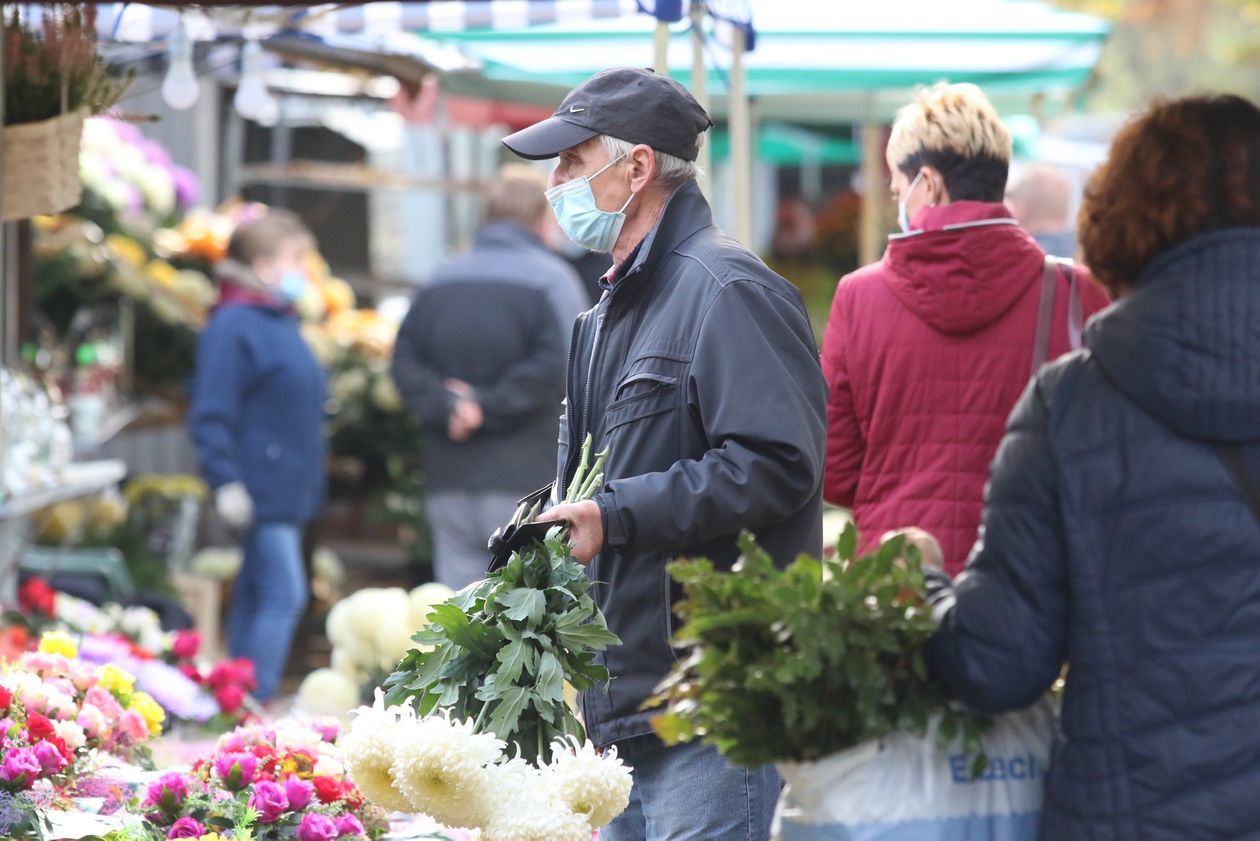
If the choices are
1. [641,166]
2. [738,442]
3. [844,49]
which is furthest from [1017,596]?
[844,49]

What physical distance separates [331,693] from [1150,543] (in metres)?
3.37

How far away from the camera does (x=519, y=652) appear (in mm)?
2447

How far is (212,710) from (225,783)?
1449 millimetres

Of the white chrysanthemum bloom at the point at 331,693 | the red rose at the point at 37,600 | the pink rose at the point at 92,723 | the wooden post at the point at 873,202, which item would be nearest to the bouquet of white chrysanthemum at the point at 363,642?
the white chrysanthemum bloom at the point at 331,693

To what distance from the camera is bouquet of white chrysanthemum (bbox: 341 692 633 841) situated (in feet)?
7.39

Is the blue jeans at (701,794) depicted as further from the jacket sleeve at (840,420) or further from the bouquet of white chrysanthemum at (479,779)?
the jacket sleeve at (840,420)

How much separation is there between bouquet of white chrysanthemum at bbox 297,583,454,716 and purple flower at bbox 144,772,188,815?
186 cm

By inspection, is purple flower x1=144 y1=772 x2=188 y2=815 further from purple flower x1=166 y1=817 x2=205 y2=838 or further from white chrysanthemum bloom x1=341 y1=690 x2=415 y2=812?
Answer: white chrysanthemum bloom x1=341 y1=690 x2=415 y2=812

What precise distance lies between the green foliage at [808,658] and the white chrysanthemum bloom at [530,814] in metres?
0.33

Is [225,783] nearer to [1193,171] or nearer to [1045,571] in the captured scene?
[1045,571]

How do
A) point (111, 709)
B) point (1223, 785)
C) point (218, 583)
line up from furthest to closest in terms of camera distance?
point (218, 583)
point (111, 709)
point (1223, 785)

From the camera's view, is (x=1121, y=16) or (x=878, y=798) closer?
(x=878, y=798)

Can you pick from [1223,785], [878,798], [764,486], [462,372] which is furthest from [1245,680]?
[462,372]

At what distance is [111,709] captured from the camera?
3.37 m
